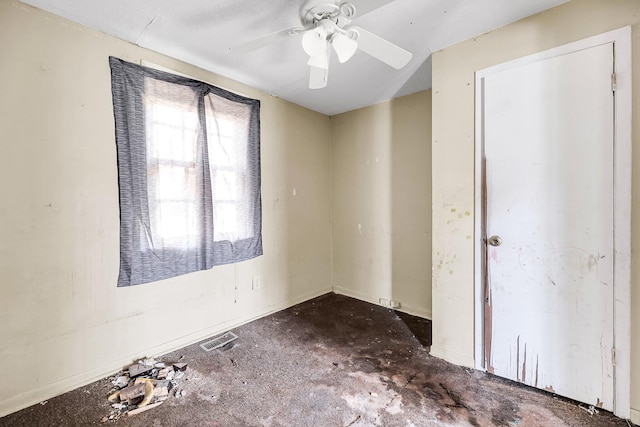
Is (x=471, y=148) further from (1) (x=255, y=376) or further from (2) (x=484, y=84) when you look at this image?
(1) (x=255, y=376)

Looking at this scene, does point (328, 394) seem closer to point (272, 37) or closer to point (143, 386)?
point (143, 386)

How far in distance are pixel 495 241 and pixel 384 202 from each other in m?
1.42

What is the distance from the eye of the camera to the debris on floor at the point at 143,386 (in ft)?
5.26

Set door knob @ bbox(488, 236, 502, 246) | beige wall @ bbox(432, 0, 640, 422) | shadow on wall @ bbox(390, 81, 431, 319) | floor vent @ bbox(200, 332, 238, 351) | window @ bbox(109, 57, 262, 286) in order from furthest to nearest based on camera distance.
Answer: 1. shadow on wall @ bbox(390, 81, 431, 319)
2. floor vent @ bbox(200, 332, 238, 351)
3. window @ bbox(109, 57, 262, 286)
4. door knob @ bbox(488, 236, 502, 246)
5. beige wall @ bbox(432, 0, 640, 422)

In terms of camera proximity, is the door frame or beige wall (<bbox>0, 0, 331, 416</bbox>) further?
beige wall (<bbox>0, 0, 331, 416</bbox>)

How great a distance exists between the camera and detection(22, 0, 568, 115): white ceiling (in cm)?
159

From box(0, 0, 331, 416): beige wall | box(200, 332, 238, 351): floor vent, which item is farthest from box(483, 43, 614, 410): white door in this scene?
box(0, 0, 331, 416): beige wall

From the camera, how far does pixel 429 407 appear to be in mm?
1587

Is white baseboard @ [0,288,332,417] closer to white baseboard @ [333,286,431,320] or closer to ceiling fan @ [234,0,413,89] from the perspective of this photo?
white baseboard @ [333,286,431,320]

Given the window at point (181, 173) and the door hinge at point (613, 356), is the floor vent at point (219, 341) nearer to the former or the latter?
the window at point (181, 173)

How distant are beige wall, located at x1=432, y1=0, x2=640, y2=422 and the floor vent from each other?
161cm

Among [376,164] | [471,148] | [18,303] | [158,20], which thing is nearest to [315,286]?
[376,164]

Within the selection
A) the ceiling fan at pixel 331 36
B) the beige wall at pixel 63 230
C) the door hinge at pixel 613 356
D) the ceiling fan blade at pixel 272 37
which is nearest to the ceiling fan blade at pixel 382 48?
the ceiling fan at pixel 331 36

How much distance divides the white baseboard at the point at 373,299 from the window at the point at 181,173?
1367 mm
